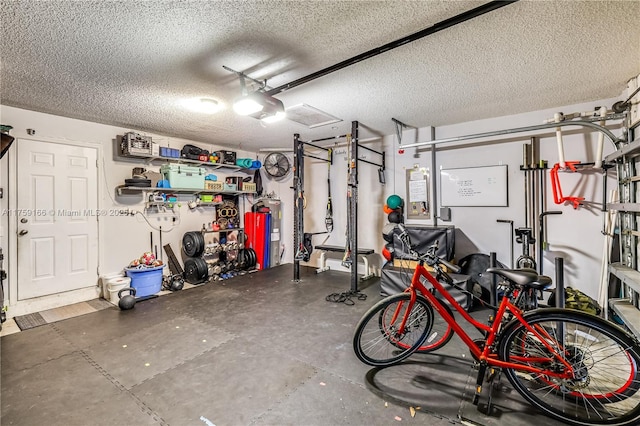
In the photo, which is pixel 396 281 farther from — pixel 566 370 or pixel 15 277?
pixel 15 277

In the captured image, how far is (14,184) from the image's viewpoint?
358 cm

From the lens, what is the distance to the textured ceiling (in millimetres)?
1848

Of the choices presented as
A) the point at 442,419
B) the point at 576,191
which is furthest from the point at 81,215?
the point at 576,191

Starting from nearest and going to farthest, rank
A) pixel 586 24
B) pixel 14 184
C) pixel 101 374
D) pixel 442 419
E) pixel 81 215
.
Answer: pixel 442 419 < pixel 586 24 < pixel 101 374 < pixel 14 184 < pixel 81 215

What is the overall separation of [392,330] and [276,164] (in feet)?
14.3

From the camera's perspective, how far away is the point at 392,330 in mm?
2438

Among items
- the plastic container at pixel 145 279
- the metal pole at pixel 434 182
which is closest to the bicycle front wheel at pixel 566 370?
the metal pole at pixel 434 182

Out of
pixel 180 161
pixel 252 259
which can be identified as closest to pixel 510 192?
pixel 252 259

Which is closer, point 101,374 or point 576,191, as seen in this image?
point 101,374

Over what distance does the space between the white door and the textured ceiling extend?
642 mm

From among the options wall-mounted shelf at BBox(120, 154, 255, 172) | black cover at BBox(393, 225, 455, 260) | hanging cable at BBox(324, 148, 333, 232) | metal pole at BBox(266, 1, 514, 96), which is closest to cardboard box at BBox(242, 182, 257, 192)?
wall-mounted shelf at BBox(120, 154, 255, 172)

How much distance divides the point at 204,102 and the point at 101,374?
2.79 meters

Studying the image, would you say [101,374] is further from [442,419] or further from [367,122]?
[367,122]

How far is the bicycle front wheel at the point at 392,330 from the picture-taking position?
2283mm
